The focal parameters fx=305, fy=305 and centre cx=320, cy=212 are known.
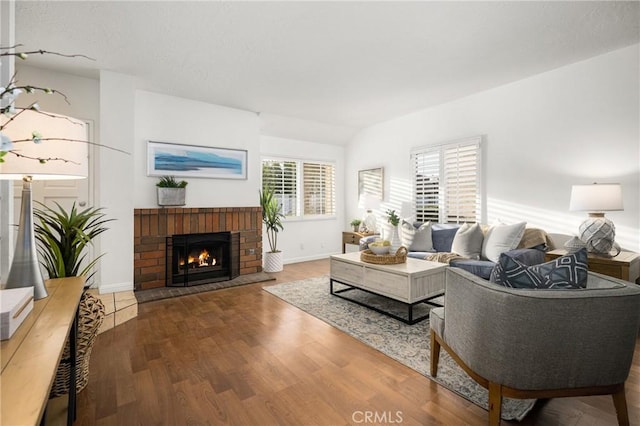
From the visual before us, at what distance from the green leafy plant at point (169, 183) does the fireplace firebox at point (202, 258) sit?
0.67 metres

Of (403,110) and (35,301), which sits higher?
(403,110)

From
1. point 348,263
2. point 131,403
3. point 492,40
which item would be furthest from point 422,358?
Answer: point 492,40

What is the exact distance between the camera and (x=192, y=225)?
13.8 feet

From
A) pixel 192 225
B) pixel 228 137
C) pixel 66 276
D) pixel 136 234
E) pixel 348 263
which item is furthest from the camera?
pixel 228 137

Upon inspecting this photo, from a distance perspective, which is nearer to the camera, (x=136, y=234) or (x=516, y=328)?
(x=516, y=328)

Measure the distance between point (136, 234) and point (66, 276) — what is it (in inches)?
84.2

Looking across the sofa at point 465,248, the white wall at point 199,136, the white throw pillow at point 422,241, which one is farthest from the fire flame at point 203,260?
the white throw pillow at point 422,241

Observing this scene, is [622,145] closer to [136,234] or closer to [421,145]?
[421,145]

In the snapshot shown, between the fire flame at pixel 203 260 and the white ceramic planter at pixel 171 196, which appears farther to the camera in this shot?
the fire flame at pixel 203 260

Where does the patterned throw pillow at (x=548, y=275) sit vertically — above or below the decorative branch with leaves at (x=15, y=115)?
below

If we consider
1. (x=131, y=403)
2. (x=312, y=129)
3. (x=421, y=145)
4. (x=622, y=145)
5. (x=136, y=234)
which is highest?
(x=312, y=129)

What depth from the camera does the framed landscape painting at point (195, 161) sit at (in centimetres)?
406

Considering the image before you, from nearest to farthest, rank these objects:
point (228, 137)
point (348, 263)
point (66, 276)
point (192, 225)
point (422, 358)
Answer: point (66, 276) < point (422, 358) < point (348, 263) < point (192, 225) < point (228, 137)

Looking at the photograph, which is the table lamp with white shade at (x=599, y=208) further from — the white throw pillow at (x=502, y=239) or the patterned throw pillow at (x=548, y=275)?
the patterned throw pillow at (x=548, y=275)
